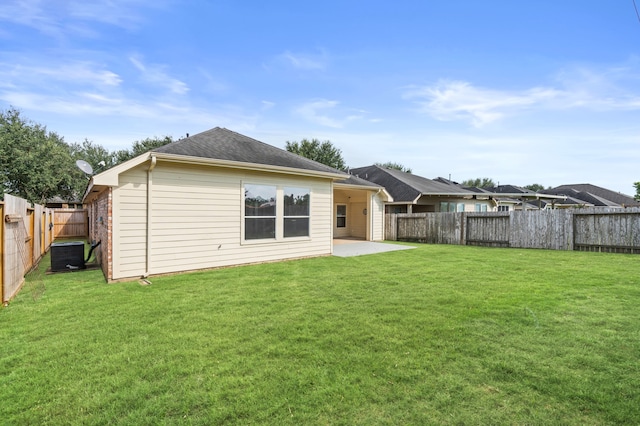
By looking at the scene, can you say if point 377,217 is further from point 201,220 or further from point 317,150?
point 317,150

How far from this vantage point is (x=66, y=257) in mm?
8344

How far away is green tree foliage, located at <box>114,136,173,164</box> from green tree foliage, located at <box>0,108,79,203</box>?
10.4 m

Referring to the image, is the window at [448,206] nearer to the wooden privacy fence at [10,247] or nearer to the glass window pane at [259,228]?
the glass window pane at [259,228]

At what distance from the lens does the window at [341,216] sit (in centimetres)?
1898

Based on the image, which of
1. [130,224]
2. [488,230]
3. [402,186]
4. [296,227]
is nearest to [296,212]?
[296,227]

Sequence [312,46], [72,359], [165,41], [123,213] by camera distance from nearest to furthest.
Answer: [72,359], [123,213], [165,41], [312,46]

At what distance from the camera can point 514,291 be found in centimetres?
573

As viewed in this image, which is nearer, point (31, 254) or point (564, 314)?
point (564, 314)

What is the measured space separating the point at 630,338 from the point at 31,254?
Result: 12.9 meters

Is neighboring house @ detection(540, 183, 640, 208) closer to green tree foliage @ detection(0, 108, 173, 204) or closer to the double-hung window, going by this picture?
the double-hung window

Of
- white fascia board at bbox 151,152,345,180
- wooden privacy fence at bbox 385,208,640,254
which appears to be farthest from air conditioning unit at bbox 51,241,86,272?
wooden privacy fence at bbox 385,208,640,254

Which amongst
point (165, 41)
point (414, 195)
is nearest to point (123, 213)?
point (165, 41)

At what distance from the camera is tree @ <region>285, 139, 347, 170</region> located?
126ft

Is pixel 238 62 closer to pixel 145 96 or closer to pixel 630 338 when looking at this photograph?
pixel 145 96
